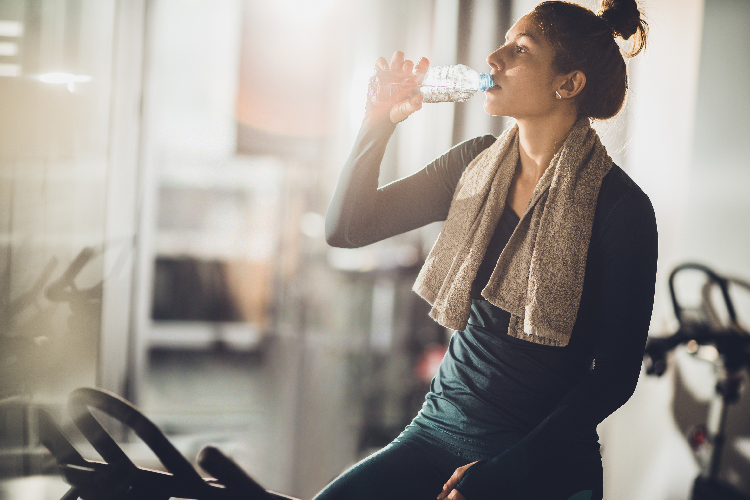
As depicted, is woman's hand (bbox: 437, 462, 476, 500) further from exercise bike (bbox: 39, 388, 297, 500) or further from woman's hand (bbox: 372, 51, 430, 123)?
woman's hand (bbox: 372, 51, 430, 123)

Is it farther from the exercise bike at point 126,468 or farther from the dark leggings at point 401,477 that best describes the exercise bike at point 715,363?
the exercise bike at point 126,468

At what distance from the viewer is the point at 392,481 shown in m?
0.87

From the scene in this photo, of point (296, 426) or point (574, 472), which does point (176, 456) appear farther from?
point (296, 426)

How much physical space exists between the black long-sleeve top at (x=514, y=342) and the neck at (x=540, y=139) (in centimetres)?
9

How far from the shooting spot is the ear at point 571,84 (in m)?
0.88

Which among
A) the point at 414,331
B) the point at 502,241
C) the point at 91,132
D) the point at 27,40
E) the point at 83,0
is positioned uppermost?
the point at 83,0

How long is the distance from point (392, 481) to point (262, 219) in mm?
4065

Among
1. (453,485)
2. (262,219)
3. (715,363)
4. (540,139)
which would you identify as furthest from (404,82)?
(262,219)

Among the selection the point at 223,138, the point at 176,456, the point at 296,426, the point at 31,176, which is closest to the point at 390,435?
the point at 296,426

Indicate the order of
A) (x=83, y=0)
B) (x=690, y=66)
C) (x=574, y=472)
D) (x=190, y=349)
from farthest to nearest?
1. (x=190, y=349)
2. (x=690, y=66)
3. (x=83, y=0)
4. (x=574, y=472)

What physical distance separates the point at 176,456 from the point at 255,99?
257 centimetres

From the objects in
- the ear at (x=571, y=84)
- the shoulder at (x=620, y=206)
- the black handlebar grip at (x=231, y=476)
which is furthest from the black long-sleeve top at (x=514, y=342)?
the black handlebar grip at (x=231, y=476)

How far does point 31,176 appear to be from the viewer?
1078 millimetres

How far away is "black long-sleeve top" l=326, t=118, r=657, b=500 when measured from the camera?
76 cm
